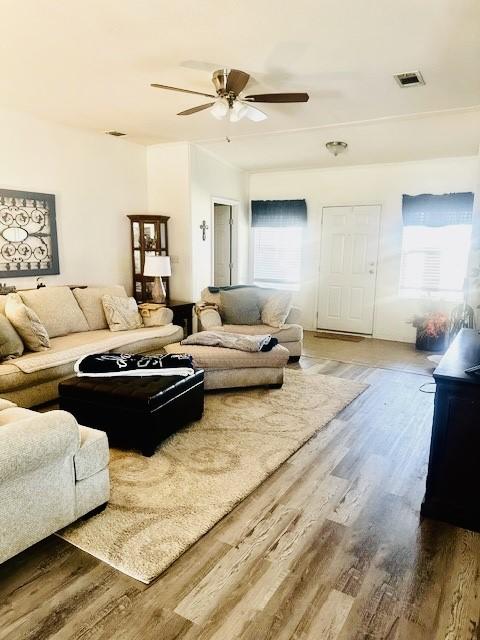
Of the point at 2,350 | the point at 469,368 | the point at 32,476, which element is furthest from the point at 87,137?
the point at 469,368

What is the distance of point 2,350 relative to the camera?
344cm

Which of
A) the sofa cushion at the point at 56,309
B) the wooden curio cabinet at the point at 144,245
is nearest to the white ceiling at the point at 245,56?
the wooden curio cabinet at the point at 144,245

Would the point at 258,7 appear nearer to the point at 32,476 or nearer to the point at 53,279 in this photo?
the point at 32,476

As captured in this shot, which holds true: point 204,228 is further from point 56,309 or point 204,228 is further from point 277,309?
point 56,309

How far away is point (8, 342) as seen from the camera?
3479 millimetres

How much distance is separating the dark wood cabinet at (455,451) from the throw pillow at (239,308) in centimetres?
320

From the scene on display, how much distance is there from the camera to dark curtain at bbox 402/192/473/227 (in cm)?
583

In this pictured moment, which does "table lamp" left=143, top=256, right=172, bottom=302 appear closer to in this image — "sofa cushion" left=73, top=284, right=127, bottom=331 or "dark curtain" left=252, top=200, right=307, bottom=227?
"sofa cushion" left=73, top=284, right=127, bottom=331

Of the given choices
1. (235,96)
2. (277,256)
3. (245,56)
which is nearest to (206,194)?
(277,256)

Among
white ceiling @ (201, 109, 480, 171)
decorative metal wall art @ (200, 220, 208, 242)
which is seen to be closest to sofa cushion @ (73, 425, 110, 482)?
white ceiling @ (201, 109, 480, 171)

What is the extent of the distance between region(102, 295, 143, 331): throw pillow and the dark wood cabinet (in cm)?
337

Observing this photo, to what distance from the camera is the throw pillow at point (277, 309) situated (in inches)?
205

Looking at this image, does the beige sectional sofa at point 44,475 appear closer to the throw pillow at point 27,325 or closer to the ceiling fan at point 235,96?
the throw pillow at point 27,325

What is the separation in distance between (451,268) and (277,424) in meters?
4.16
